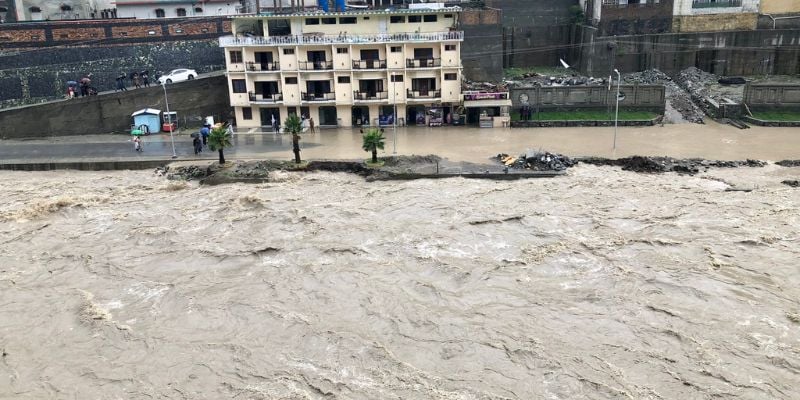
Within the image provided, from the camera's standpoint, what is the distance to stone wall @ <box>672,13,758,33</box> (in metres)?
53.5

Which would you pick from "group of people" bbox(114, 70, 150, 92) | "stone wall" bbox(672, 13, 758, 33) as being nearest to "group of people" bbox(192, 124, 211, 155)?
"group of people" bbox(114, 70, 150, 92)

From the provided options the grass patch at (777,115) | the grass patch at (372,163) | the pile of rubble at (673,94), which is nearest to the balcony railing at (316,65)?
the grass patch at (372,163)

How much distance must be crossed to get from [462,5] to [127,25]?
25.2 m

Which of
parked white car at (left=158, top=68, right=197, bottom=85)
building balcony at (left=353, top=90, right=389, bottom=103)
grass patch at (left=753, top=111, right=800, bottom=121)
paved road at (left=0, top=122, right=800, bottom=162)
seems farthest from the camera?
parked white car at (left=158, top=68, right=197, bottom=85)

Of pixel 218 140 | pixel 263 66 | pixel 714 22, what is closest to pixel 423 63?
pixel 263 66

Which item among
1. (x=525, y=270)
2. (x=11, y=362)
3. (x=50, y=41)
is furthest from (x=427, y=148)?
(x=50, y=41)

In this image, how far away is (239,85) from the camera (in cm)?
4447

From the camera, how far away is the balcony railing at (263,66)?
145 feet

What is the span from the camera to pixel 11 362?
1836 centimetres

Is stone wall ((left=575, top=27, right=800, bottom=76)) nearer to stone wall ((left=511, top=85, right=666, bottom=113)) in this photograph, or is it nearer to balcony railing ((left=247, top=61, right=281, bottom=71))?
stone wall ((left=511, top=85, right=666, bottom=113))

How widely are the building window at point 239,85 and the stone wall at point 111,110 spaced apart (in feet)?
7.61

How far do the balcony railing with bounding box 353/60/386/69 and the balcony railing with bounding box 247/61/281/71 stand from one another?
5.08 metres

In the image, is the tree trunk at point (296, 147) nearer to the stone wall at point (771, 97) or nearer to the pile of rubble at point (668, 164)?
the pile of rubble at point (668, 164)

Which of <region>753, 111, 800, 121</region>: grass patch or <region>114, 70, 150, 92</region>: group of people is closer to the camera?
<region>753, 111, 800, 121</region>: grass patch
